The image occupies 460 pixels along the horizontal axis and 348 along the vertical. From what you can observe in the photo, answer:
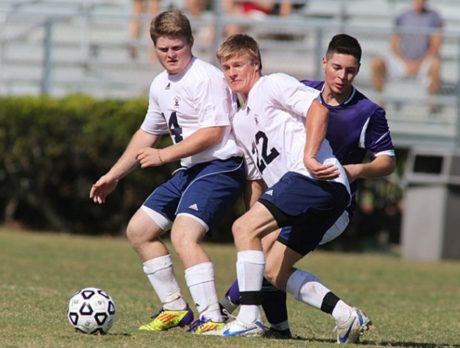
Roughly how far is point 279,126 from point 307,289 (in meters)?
1.07

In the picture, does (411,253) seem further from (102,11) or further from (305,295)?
(305,295)

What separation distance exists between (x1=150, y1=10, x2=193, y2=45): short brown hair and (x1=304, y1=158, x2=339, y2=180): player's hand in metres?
1.34

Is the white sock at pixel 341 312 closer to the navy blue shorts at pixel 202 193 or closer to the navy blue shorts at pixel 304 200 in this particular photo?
the navy blue shorts at pixel 304 200

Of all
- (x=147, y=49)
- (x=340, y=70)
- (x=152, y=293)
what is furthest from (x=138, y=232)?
(x=147, y=49)

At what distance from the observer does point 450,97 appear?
16.5 meters

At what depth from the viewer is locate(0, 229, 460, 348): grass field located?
7215mm

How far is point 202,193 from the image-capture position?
7.63m

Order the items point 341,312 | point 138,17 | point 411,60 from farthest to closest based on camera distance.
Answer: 1. point 138,17
2. point 411,60
3. point 341,312

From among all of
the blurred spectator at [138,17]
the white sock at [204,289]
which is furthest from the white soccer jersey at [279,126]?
the blurred spectator at [138,17]

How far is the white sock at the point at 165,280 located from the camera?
785 cm

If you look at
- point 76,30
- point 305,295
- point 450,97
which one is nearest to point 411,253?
point 450,97

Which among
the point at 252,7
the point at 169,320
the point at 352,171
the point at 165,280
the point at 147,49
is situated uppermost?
the point at 252,7

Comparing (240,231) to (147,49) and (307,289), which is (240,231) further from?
(147,49)

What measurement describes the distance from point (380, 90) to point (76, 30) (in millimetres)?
5644
